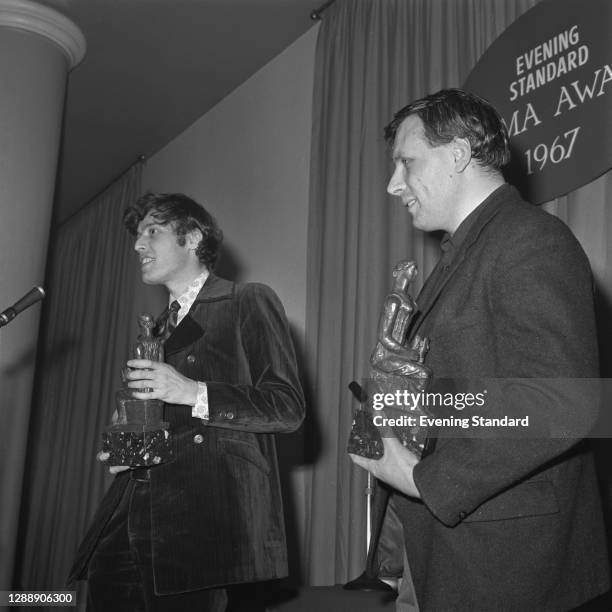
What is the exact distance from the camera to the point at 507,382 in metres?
1.43

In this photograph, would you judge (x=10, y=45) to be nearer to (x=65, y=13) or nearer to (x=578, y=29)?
(x=65, y=13)

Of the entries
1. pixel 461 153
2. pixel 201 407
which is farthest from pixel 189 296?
pixel 461 153

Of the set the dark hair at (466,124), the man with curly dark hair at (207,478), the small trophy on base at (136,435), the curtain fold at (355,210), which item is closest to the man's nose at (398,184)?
the dark hair at (466,124)

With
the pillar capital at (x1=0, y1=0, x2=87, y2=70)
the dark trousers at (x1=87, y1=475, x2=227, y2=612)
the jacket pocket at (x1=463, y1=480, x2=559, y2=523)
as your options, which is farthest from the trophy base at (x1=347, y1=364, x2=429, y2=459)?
the pillar capital at (x1=0, y1=0, x2=87, y2=70)

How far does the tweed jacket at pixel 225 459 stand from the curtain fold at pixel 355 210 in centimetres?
140

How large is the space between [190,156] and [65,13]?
56.6 inches

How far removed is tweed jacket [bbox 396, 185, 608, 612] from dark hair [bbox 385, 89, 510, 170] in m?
0.29

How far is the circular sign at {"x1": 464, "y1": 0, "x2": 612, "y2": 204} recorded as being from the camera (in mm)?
2889

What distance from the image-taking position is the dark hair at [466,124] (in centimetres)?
177

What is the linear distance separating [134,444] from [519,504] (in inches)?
41.0

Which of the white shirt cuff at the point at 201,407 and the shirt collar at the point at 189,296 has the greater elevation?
the shirt collar at the point at 189,296

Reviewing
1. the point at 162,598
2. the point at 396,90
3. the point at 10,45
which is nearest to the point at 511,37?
the point at 396,90

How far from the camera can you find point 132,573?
215 cm

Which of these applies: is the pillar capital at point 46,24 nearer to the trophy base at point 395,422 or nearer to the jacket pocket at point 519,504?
the trophy base at point 395,422
